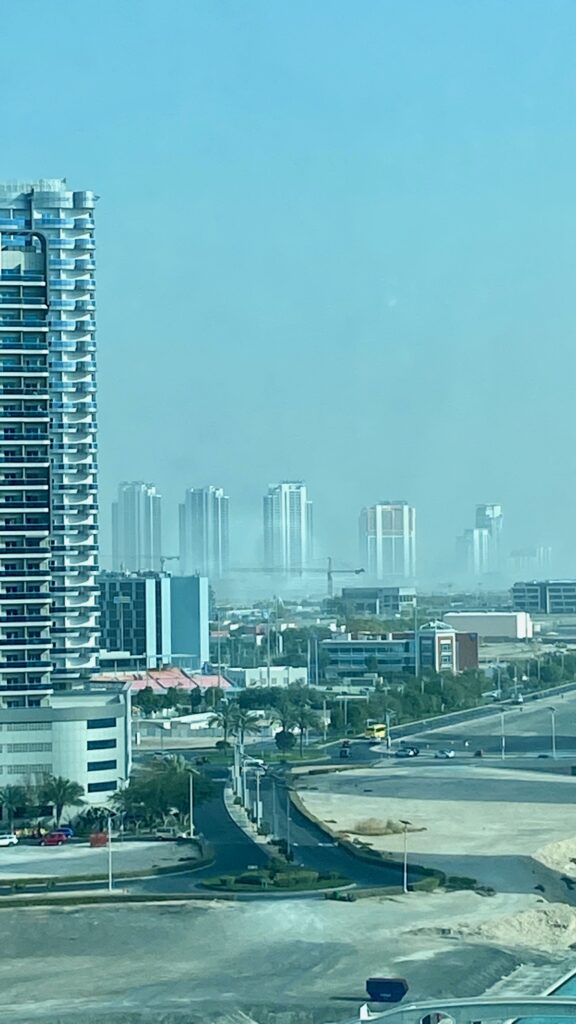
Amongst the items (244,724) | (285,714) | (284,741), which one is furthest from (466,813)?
(285,714)

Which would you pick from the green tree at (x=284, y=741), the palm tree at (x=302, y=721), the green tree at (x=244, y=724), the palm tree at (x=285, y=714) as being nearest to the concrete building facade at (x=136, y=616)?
the palm tree at (x=285, y=714)

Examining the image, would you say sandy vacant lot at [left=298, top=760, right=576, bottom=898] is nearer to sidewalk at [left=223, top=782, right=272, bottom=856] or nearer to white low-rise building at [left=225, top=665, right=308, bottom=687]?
sidewalk at [left=223, top=782, right=272, bottom=856]

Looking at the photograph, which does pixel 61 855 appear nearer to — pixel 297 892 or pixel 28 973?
pixel 297 892

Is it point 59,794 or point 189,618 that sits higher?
point 189,618

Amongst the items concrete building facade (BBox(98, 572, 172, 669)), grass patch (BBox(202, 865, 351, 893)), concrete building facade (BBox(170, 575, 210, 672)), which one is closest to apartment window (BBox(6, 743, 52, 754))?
grass patch (BBox(202, 865, 351, 893))

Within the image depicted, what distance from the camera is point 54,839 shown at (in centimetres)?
1029

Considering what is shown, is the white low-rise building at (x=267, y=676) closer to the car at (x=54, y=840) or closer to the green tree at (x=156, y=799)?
the green tree at (x=156, y=799)

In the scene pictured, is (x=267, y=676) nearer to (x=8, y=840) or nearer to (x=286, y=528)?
(x=8, y=840)

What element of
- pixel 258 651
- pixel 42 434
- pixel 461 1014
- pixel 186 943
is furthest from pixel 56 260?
pixel 258 651

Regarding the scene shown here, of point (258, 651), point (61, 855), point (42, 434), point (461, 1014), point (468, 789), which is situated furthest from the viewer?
point (258, 651)

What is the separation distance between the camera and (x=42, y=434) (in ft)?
37.2

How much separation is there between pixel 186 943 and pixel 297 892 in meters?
1.15

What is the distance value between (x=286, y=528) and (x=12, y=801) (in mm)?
37518

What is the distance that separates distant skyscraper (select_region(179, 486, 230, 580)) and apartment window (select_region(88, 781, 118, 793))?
32.4 meters
